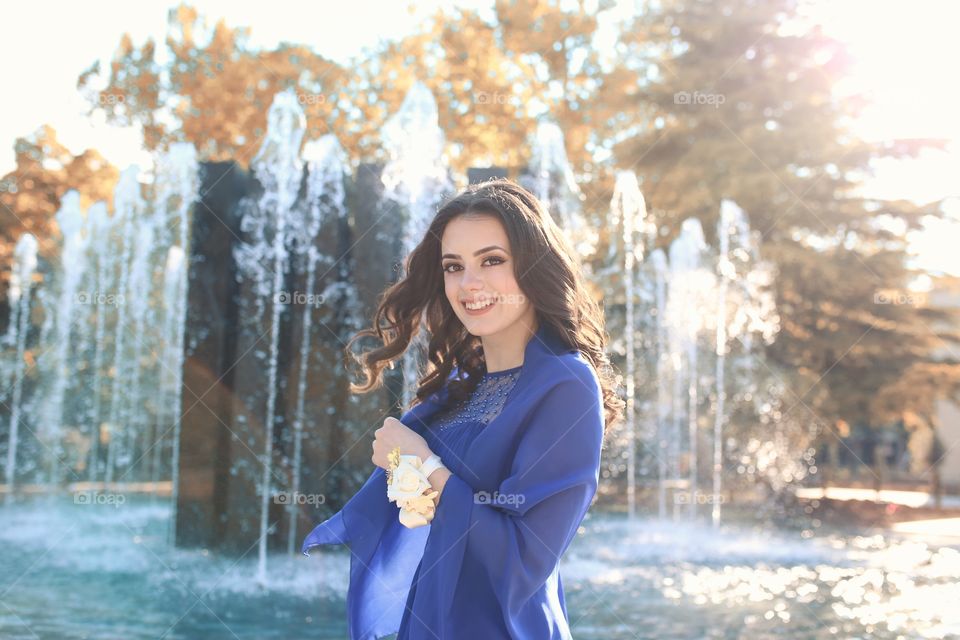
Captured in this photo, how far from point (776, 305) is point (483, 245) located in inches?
504

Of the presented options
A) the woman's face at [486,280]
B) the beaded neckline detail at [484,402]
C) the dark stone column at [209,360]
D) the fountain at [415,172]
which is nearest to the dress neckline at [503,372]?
the beaded neckline detail at [484,402]

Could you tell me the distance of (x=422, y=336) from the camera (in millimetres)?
3822

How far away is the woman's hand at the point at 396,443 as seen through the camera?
66.6 inches

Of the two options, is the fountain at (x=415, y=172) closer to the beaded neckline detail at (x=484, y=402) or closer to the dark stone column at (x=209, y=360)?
the dark stone column at (x=209, y=360)

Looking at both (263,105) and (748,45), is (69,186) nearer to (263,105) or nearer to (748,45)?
(263,105)

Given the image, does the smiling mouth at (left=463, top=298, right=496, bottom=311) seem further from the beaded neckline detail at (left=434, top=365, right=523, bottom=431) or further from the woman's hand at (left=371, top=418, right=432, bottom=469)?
the woman's hand at (left=371, top=418, right=432, bottom=469)

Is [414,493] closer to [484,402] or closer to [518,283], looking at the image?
[484,402]

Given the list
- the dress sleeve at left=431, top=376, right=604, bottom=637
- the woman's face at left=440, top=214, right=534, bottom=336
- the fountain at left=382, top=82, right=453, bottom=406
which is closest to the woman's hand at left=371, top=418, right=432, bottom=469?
the dress sleeve at left=431, top=376, right=604, bottom=637

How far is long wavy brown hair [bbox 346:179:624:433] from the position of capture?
177cm

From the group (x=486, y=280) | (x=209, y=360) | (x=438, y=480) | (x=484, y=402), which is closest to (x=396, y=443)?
(x=438, y=480)

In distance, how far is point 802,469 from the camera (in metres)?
13.8

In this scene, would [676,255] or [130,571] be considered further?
[676,255]

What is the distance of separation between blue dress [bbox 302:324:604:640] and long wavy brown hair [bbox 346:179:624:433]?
0.09 metres

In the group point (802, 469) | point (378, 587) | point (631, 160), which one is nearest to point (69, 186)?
point (631, 160)
